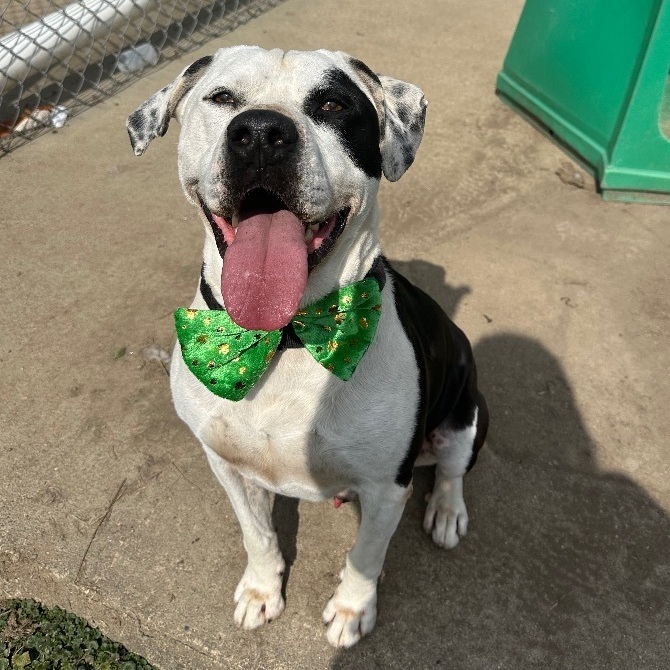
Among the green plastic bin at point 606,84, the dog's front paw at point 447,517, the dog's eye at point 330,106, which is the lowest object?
the dog's front paw at point 447,517

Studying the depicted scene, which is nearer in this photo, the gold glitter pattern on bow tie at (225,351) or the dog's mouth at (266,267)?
the dog's mouth at (266,267)

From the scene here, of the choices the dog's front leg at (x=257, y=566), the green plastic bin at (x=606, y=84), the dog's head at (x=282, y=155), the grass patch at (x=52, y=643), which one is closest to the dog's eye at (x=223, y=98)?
the dog's head at (x=282, y=155)

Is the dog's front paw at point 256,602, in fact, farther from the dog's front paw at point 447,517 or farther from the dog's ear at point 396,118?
the dog's ear at point 396,118

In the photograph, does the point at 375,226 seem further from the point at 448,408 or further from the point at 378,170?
the point at 448,408

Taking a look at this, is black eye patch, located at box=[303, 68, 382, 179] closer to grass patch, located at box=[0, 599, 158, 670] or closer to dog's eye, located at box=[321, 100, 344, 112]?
dog's eye, located at box=[321, 100, 344, 112]

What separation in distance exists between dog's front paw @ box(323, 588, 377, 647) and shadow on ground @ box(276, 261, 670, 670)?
0.05 m

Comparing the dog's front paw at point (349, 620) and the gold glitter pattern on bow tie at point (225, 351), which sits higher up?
the gold glitter pattern on bow tie at point (225, 351)

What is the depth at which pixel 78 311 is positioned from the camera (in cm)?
346

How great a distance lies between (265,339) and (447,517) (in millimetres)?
1308

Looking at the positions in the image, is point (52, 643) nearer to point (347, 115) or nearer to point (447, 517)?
point (447, 517)

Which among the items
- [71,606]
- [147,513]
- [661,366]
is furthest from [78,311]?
[661,366]

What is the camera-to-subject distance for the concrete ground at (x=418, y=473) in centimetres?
242

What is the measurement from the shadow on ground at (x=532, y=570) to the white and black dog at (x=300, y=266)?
355 mm

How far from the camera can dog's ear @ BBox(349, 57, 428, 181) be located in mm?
1995
